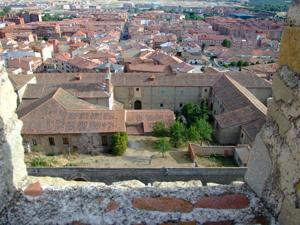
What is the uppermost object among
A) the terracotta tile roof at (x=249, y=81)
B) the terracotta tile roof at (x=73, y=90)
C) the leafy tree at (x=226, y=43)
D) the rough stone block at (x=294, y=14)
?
the rough stone block at (x=294, y=14)

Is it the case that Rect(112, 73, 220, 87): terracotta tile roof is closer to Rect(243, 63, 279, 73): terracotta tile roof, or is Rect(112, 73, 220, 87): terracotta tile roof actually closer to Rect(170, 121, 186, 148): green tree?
Rect(170, 121, 186, 148): green tree

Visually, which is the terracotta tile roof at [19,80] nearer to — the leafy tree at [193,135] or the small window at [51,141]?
the small window at [51,141]

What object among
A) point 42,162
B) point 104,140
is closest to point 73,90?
point 104,140

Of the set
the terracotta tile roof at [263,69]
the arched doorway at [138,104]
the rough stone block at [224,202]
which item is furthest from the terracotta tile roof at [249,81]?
the rough stone block at [224,202]

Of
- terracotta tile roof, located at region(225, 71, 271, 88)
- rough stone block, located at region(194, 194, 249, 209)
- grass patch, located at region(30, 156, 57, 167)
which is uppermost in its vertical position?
rough stone block, located at region(194, 194, 249, 209)

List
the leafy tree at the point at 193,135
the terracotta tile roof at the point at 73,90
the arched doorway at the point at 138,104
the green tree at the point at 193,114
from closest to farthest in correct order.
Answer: the leafy tree at the point at 193,135 < the terracotta tile roof at the point at 73,90 < the green tree at the point at 193,114 < the arched doorway at the point at 138,104

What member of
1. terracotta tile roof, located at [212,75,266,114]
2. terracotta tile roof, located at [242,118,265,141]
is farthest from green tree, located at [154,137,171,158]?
terracotta tile roof, located at [212,75,266,114]

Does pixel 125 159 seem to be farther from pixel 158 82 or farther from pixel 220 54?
pixel 220 54
